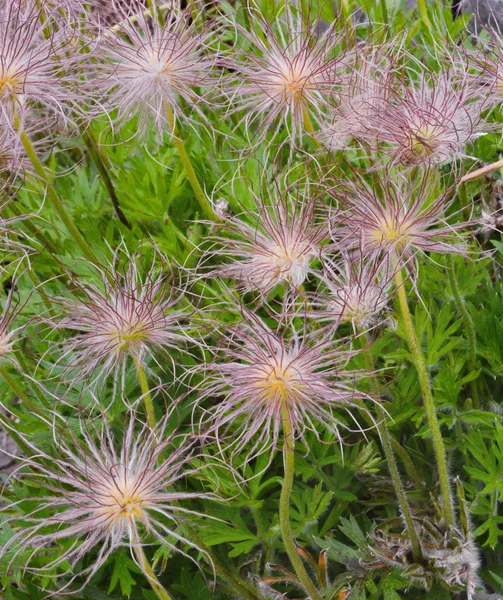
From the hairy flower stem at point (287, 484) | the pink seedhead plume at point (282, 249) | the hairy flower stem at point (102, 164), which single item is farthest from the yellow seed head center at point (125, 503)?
the hairy flower stem at point (102, 164)

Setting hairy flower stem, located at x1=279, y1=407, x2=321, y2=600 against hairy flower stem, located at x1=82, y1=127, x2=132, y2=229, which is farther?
hairy flower stem, located at x1=82, y1=127, x2=132, y2=229

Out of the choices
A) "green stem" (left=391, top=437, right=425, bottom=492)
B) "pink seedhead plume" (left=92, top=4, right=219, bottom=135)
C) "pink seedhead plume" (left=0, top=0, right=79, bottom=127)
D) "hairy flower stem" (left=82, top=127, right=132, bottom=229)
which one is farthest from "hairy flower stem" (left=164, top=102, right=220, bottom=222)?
"green stem" (left=391, top=437, right=425, bottom=492)

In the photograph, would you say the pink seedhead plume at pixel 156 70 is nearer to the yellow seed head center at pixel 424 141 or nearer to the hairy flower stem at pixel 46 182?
the hairy flower stem at pixel 46 182

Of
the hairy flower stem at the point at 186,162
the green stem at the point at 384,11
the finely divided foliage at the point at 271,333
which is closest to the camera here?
the finely divided foliage at the point at 271,333

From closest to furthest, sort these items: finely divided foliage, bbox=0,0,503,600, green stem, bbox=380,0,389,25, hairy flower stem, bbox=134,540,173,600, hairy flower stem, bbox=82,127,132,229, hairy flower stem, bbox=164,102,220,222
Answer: hairy flower stem, bbox=134,540,173,600 → finely divided foliage, bbox=0,0,503,600 → hairy flower stem, bbox=164,102,220,222 → hairy flower stem, bbox=82,127,132,229 → green stem, bbox=380,0,389,25

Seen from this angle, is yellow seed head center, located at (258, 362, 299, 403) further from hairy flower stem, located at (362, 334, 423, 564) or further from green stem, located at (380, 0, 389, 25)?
green stem, located at (380, 0, 389, 25)

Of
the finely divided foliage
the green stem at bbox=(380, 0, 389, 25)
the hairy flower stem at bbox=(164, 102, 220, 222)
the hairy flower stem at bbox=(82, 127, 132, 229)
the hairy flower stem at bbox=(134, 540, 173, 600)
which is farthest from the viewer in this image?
the green stem at bbox=(380, 0, 389, 25)

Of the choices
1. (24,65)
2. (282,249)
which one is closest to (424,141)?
(282,249)

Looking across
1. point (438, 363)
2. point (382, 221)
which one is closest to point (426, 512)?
point (438, 363)

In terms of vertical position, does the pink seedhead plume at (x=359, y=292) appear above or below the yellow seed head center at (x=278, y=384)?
above

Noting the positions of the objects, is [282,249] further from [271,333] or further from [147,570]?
[147,570]
